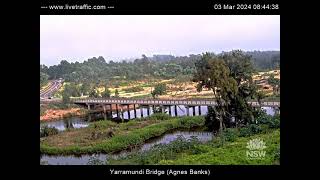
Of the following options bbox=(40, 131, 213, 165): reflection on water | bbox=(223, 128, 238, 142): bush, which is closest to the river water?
bbox=(40, 131, 213, 165): reflection on water

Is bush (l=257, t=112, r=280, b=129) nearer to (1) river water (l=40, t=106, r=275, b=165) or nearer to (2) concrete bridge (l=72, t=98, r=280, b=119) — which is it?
(1) river water (l=40, t=106, r=275, b=165)

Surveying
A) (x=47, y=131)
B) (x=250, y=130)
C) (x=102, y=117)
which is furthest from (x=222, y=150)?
(x=47, y=131)

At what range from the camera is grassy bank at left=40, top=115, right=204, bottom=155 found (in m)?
4.62

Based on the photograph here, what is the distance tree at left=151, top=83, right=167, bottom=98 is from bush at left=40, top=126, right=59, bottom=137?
87 centimetres

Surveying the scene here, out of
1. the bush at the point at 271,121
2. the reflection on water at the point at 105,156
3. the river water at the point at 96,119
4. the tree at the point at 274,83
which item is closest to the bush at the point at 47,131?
the river water at the point at 96,119

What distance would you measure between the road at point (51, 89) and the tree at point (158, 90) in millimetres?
785

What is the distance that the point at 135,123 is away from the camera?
16.3 feet

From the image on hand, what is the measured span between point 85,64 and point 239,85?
4.17 feet

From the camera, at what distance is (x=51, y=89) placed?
185 inches

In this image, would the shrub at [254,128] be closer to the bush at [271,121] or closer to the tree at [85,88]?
the bush at [271,121]

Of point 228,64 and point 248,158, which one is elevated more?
point 228,64

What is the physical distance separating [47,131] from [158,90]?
98 centimetres
